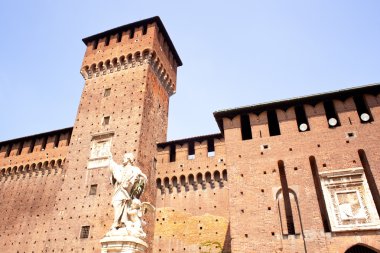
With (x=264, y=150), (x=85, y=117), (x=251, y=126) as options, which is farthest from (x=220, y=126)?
(x=85, y=117)

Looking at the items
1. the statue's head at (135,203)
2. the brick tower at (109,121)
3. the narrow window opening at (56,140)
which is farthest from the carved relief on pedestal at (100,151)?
the statue's head at (135,203)

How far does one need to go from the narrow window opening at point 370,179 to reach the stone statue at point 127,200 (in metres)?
9.06

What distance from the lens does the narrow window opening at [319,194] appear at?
11865mm

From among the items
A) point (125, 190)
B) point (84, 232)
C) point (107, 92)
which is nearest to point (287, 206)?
point (125, 190)

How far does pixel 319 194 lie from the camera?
12.6m

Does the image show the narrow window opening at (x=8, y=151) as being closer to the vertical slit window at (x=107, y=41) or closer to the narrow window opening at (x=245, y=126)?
the vertical slit window at (x=107, y=41)

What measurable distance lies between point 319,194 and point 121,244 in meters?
9.34

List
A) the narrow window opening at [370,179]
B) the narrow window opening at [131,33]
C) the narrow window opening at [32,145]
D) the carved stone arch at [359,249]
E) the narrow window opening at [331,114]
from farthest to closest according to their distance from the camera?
the narrow window opening at [131,33] → the narrow window opening at [32,145] → the narrow window opening at [331,114] → the narrow window opening at [370,179] → the carved stone arch at [359,249]

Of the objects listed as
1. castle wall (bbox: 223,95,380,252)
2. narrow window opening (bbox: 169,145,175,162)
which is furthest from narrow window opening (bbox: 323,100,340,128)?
narrow window opening (bbox: 169,145,175,162)

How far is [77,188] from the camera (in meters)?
17.0

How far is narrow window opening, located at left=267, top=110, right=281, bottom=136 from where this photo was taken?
14922 mm

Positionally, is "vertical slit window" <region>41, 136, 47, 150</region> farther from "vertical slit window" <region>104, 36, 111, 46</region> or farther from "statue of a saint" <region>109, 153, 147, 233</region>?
"statue of a saint" <region>109, 153, 147, 233</region>

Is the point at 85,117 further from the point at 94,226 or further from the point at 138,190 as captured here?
the point at 138,190

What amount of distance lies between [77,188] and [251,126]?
9.56 metres
